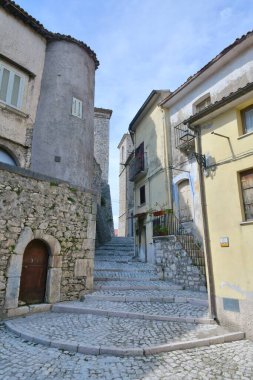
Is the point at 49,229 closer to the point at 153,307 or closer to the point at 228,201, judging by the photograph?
the point at 153,307

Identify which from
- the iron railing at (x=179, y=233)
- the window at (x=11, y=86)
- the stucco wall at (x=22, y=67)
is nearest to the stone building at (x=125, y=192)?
the iron railing at (x=179, y=233)

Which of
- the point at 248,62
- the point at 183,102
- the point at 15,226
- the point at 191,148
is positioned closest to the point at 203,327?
the point at 15,226

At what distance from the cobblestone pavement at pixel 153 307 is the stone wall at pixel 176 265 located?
1813 millimetres

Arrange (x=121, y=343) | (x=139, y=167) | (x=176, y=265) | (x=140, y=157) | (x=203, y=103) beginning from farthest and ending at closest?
(x=140, y=157) < (x=139, y=167) < (x=203, y=103) < (x=176, y=265) < (x=121, y=343)

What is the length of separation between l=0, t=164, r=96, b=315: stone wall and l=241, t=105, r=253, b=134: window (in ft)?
16.9

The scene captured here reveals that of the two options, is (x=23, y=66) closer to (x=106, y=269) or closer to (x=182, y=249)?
(x=106, y=269)

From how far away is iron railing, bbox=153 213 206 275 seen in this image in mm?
9316

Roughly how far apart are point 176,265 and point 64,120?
7880mm

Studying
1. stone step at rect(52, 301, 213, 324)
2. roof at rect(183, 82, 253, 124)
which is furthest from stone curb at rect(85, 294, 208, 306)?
roof at rect(183, 82, 253, 124)

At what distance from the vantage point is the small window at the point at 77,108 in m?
11.5

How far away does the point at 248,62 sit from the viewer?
9953 millimetres

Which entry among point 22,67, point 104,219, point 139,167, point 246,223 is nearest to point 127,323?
point 246,223

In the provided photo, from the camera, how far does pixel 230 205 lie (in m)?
5.95

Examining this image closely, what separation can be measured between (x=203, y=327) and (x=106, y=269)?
5.71m
